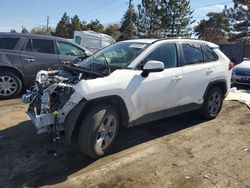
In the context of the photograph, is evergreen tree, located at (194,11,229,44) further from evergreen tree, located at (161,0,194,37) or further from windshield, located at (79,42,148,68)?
windshield, located at (79,42,148,68)

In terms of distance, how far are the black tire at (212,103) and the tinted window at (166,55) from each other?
1302 mm

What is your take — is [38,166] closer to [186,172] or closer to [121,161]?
[121,161]

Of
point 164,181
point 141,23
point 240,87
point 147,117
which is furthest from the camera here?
point 141,23

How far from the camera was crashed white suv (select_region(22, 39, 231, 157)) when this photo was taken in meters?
4.32

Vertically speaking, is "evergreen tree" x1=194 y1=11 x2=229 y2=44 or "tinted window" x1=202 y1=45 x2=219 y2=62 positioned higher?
"evergreen tree" x1=194 y1=11 x2=229 y2=44

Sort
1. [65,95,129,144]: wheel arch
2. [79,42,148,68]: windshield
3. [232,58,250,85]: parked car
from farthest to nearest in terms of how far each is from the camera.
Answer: [232,58,250,85]: parked car → [79,42,148,68]: windshield → [65,95,129,144]: wheel arch

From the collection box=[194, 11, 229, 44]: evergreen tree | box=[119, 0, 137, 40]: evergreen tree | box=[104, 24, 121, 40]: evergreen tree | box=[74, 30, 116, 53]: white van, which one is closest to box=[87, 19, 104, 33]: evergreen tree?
box=[104, 24, 121, 40]: evergreen tree

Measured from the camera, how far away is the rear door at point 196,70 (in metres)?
5.75

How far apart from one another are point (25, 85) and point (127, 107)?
456cm

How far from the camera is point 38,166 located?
4.34 meters

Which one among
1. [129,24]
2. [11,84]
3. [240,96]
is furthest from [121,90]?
[129,24]

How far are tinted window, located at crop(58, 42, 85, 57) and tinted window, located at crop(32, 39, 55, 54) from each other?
0.88ft

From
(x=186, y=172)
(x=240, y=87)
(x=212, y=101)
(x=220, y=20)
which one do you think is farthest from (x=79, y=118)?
(x=220, y=20)

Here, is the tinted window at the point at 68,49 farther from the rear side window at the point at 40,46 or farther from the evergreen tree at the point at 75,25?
the evergreen tree at the point at 75,25
